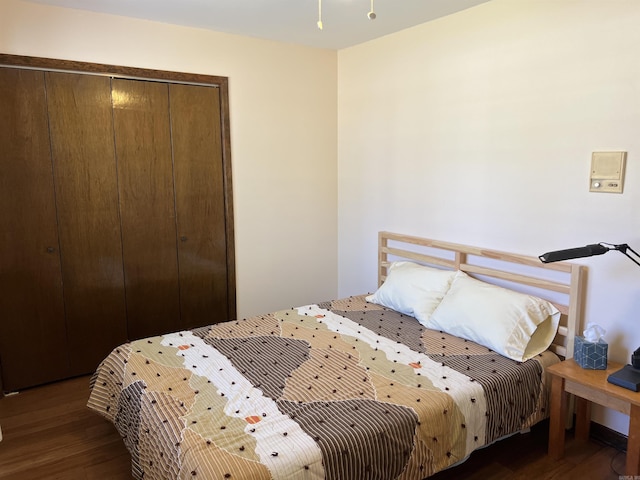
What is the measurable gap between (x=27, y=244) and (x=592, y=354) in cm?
324

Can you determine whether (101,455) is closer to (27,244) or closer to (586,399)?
(27,244)

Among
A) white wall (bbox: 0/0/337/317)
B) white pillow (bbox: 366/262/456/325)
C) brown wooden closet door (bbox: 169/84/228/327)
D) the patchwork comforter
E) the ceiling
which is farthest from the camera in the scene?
brown wooden closet door (bbox: 169/84/228/327)

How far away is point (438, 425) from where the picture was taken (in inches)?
75.4


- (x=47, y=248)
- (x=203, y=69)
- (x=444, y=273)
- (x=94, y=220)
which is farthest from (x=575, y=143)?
(x=47, y=248)

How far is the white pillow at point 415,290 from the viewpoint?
285 centimetres

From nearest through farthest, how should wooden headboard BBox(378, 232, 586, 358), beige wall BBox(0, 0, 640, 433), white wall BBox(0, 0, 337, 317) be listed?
beige wall BBox(0, 0, 640, 433) < wooden headboard BBox(378, 232, 586, 358) < white wall BBox(0, 0, 337, 317)

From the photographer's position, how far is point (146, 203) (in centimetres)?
322

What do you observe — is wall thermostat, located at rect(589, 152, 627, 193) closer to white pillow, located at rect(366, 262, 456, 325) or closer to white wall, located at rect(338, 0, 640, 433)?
white wall, located at rect(338, 0, 640, 433)

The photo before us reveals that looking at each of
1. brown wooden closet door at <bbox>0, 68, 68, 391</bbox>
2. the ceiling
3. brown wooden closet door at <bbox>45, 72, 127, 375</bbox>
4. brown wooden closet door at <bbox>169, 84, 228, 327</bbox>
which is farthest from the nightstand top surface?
brown wooden closet door at <bbox>0, 68, 68, 391</bbox>

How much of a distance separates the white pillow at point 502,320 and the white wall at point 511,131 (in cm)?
24

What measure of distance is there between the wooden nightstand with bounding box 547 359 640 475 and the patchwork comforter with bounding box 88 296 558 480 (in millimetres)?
100

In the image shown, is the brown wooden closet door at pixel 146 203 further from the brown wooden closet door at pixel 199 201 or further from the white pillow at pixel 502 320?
the white pillow at pixel 502 320

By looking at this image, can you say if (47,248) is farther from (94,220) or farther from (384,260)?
(384,260)

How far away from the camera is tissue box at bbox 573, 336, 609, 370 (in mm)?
2170
